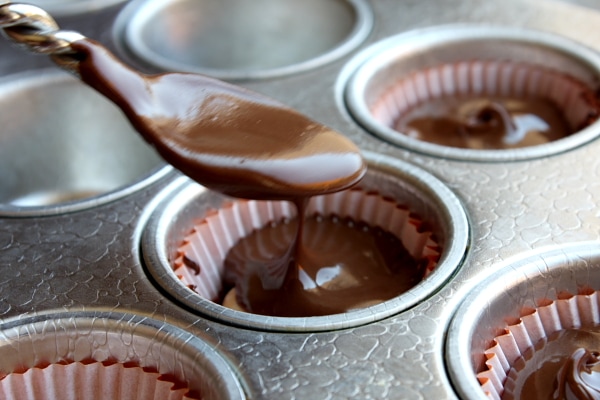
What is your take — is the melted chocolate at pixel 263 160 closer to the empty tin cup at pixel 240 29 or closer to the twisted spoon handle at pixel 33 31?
the twisted spoon handle at pixel 33 31

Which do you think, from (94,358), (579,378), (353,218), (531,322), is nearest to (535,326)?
(531,322)

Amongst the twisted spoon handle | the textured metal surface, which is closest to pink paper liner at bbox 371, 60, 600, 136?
the textured metal surface

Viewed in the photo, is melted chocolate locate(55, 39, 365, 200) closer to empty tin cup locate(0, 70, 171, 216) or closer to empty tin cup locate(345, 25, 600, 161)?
empty tin cup locate(345, 25, 600, 161)

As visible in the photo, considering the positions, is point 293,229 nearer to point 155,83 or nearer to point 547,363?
point 155,83

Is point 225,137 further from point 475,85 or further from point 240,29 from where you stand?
point 240,29

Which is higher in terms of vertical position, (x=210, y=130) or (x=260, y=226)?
(x=210, y=130)

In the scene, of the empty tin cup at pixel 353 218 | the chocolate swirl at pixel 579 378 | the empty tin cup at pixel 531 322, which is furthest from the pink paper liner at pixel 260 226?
the chocolate swirl at pixel 579 378
